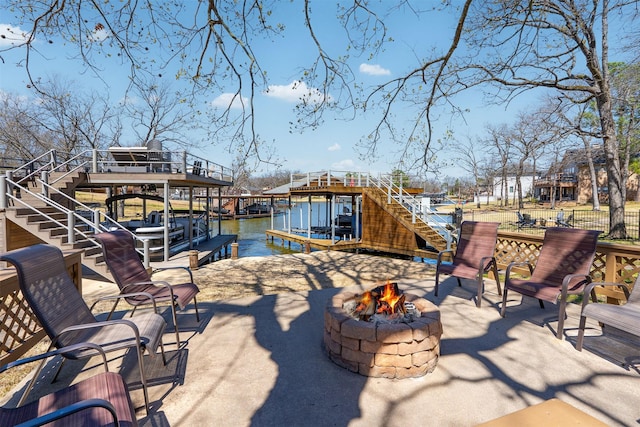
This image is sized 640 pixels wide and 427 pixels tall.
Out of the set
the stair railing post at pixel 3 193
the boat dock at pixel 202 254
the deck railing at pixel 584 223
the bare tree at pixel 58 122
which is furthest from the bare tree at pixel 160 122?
the deck railing at pixel 584 223

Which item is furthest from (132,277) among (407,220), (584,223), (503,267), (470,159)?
(470,159)

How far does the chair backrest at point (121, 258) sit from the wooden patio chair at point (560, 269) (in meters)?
4.58

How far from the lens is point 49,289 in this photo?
250 centimetres

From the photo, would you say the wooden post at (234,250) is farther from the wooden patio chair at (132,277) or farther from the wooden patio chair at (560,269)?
the wooden patio chair at (560,269)

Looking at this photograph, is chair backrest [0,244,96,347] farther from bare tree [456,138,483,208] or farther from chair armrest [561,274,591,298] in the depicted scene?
bare tree [456,138,483,208]

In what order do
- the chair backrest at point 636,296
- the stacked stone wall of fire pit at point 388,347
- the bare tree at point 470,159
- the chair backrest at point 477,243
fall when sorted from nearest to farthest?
the stacked stone wall of fire pit at point 388,347 < the chair backrest at point 636,296 < the chair backrest at point 477,243 < the bare tree at point 470,159

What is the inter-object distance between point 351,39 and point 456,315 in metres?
4.10

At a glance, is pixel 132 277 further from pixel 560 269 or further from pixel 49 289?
pixel 560 269

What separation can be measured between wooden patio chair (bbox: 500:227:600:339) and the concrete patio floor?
432 mm

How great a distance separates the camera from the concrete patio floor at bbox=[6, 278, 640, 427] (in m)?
2.28

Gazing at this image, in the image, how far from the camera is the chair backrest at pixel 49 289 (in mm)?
2240

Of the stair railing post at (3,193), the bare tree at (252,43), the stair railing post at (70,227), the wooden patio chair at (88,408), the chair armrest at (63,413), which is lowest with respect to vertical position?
the wooden patio chair at (88,408)

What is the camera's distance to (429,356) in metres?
2.80

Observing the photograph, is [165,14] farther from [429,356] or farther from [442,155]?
[429,356]
